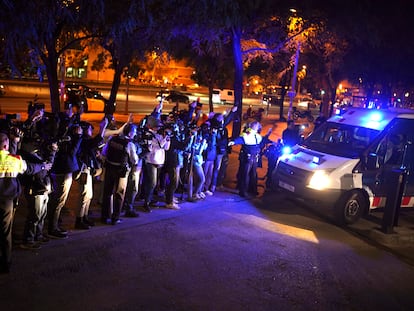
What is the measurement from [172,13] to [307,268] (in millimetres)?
9123

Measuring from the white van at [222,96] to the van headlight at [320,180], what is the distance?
114 ft

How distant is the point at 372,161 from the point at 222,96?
38882 millimetres

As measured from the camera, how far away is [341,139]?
33.5 ft

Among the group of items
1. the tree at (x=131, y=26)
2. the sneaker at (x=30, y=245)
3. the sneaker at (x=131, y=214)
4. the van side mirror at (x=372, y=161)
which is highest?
the tree at (x=131, y=26)

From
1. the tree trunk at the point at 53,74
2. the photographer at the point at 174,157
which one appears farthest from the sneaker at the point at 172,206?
the tree trunk at the point at 53,74

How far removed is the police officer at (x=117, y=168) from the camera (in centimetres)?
755

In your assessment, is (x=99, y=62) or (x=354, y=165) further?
(x=99, y=62)

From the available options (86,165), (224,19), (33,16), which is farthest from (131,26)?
(86,165)

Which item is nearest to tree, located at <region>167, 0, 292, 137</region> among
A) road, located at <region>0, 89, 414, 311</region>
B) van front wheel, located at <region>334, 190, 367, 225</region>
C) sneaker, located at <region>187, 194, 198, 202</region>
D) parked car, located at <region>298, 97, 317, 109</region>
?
sneaker, located at <region>187, 194, 198, 202</region>

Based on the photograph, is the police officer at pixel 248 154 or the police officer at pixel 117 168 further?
the police officer at pixel 248 154

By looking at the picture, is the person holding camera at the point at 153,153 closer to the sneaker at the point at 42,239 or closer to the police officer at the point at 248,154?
the police officer at the point at 248,154

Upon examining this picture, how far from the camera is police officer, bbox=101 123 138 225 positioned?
755cm

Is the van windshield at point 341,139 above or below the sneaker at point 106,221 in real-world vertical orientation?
above

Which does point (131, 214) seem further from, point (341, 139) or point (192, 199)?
point (341, 139)
